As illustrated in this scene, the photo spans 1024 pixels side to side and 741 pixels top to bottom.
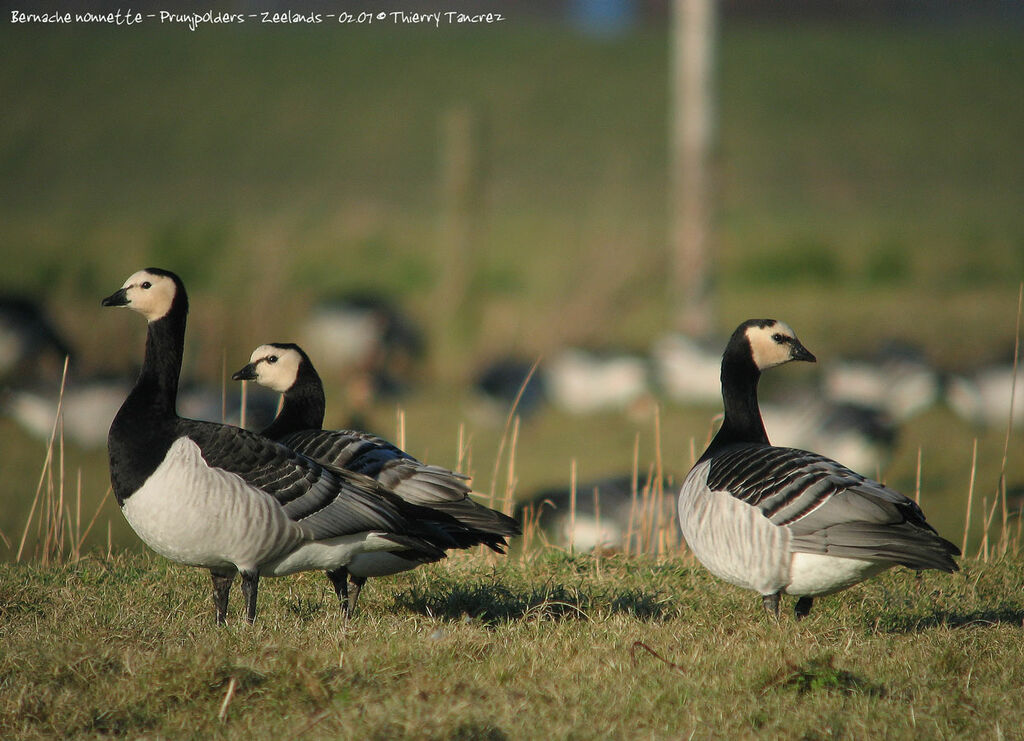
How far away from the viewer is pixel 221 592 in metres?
5.04

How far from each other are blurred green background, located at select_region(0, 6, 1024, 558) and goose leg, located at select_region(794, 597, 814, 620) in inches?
88.3

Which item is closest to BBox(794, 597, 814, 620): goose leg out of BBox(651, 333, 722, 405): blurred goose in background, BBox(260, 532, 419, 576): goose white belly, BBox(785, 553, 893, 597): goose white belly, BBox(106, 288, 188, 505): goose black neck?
BBox(785, 553, 893, 597): goose white belly

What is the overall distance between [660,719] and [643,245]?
47.7ft

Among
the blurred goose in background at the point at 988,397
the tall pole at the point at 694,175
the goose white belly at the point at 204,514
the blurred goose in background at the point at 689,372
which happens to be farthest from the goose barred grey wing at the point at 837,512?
the tall pole at the point at 694,175

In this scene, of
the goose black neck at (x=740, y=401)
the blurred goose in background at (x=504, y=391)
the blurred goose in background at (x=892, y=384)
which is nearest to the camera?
the goose black neck at (x=740, y=401)

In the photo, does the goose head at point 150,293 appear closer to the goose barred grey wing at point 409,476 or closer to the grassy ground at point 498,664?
the goose barred grey wing at point 409,476

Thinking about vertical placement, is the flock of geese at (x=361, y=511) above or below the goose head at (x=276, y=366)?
below

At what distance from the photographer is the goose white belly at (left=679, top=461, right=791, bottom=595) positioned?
15.7ft

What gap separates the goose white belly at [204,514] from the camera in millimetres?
4625

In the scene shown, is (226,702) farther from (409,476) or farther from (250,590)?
(409,476)

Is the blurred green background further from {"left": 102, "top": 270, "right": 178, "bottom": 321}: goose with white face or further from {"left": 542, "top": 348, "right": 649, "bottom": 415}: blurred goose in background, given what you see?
{"left": 102, "top": 270, "right": 178, "bottom": 321}: goose with white face

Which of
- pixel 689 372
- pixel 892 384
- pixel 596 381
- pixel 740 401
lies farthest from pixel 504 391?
pixel 740 401

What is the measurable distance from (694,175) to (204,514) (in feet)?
46.5

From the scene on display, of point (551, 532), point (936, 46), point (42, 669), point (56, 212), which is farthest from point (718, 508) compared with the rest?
point (936, 46)
